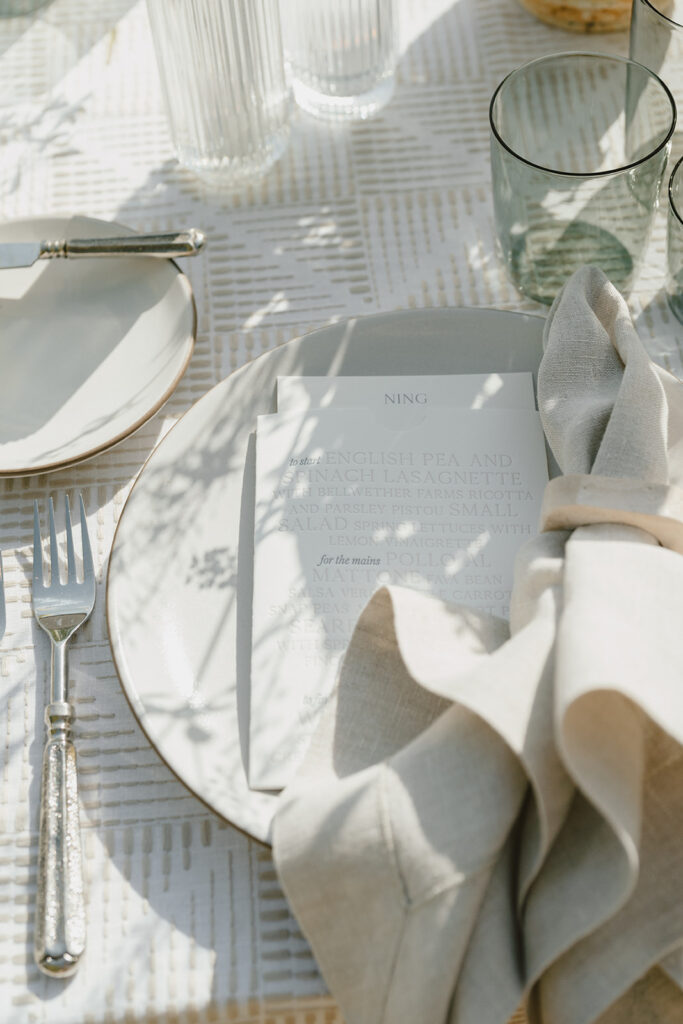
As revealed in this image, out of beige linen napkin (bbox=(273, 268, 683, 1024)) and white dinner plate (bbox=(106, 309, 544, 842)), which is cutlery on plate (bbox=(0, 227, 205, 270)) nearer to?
white dinner plate (bbox=(106, 309, 544, 842))

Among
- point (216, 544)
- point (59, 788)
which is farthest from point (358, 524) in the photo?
point (59, 788)

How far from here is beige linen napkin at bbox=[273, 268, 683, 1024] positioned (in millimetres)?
358

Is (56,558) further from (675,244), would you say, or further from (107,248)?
(675,244)

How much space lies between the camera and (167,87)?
66cm

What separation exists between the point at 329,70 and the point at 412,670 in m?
0.50

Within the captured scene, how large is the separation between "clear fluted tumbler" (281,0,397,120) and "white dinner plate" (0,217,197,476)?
0.19 m

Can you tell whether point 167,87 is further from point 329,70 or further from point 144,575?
point 144,575

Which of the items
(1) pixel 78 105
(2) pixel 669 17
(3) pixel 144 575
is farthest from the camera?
(1) pixel 78 105

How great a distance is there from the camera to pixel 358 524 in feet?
1.70

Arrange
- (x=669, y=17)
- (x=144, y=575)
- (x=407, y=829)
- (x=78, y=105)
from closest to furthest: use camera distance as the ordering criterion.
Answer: (x=407, y=829) → (x=144, y=575) → (x=669, y=17) → (x=78, y=105)

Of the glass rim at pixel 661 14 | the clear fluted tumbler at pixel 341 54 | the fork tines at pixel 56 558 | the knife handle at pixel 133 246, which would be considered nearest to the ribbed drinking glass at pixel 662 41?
the glass rim at pixel 661 14

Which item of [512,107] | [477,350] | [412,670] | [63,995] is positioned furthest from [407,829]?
[512,107]

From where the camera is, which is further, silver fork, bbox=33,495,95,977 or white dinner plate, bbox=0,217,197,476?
white dinner plate, bbox=0,217,197,476

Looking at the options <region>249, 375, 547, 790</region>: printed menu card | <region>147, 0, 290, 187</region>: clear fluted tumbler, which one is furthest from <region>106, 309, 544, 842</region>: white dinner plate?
<region>147, 0, 290, 187</region>: clear fluted tumbler
